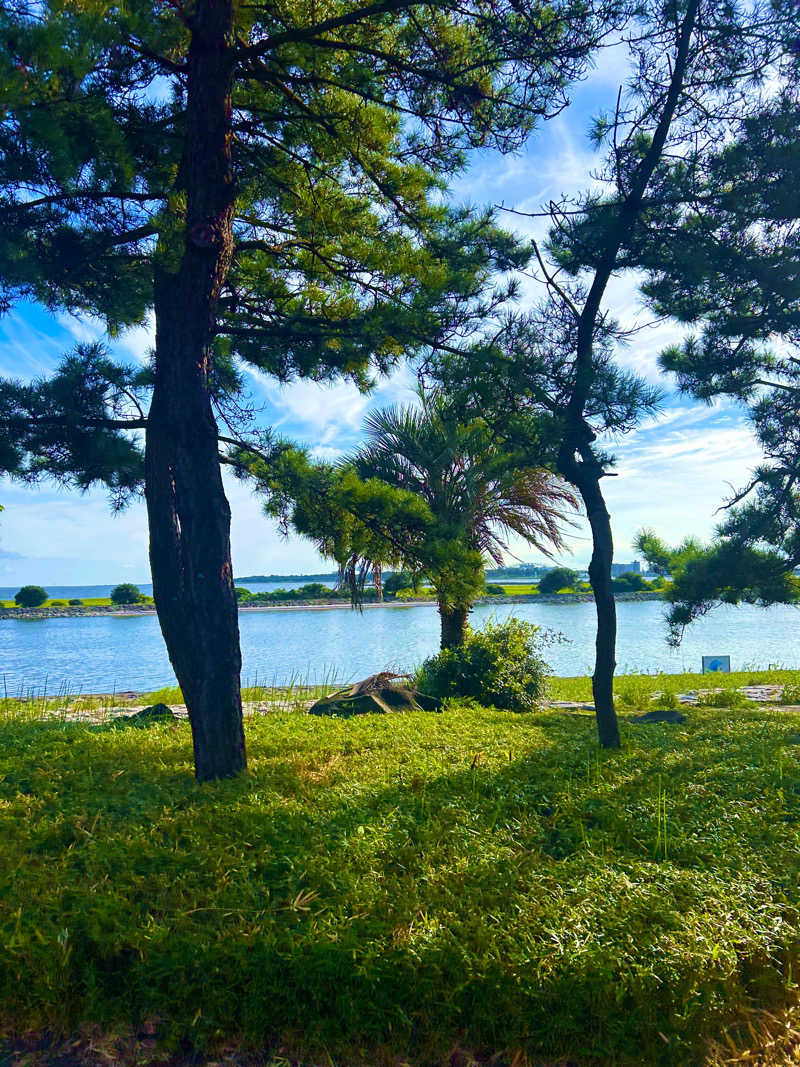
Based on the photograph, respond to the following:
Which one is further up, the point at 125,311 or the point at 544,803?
the point at 125,311

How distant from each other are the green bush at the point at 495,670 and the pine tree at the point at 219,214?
13.0ft

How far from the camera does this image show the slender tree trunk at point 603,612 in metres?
4.86

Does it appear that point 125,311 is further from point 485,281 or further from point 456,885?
point 456,885

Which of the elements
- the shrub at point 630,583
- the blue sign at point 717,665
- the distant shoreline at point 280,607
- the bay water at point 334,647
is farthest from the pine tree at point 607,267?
the shrub at point 630,583

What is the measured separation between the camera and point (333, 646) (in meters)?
14.6

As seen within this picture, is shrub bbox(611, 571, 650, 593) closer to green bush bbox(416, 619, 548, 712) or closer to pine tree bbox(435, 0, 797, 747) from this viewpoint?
green bush bbox(416, 619, 548, 712)

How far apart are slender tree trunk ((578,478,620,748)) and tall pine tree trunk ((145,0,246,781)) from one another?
256 cm

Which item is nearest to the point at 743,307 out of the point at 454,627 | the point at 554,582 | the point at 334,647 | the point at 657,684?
the point at 454,627

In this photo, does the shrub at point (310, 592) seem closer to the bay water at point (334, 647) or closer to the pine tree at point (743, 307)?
the bay water at point (334, 647)

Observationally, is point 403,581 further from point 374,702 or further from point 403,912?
point 403,912

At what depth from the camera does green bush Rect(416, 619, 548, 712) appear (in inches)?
320

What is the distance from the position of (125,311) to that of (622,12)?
450 centimetres

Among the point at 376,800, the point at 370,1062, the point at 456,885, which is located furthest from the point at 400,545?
the point at 370,1062

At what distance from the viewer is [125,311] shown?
6.01 metres
